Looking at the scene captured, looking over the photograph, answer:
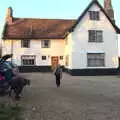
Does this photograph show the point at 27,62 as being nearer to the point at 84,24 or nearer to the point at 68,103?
the point at 84,24

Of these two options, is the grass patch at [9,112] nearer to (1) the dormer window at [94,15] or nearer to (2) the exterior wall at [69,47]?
(2) the exterior wall at [69,47]

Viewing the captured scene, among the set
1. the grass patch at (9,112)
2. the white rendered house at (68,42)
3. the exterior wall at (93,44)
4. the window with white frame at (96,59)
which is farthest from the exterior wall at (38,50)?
the grass patch at (9,112)

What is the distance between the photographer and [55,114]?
12305 millimetres

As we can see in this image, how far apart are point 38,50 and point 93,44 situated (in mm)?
9162

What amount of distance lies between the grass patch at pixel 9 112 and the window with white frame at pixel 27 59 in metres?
34.3

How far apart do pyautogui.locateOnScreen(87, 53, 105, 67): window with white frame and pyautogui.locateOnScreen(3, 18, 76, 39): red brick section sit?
6.46 meters

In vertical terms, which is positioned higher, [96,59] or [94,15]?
[94,15]

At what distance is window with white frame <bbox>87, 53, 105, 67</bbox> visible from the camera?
42.4m

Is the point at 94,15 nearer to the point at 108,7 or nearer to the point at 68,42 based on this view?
the point at 68,42

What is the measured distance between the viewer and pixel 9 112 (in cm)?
1233

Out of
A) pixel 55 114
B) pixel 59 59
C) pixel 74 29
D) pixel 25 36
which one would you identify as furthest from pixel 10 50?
pixel 55 114

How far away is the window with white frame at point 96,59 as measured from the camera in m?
42.4

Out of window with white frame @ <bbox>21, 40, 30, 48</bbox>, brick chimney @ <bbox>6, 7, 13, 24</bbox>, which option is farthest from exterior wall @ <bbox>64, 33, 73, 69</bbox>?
brick chimney @ <bbox>6, 7, 13, 24</bbox>

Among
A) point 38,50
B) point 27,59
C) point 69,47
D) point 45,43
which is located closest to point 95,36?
point 69,47
